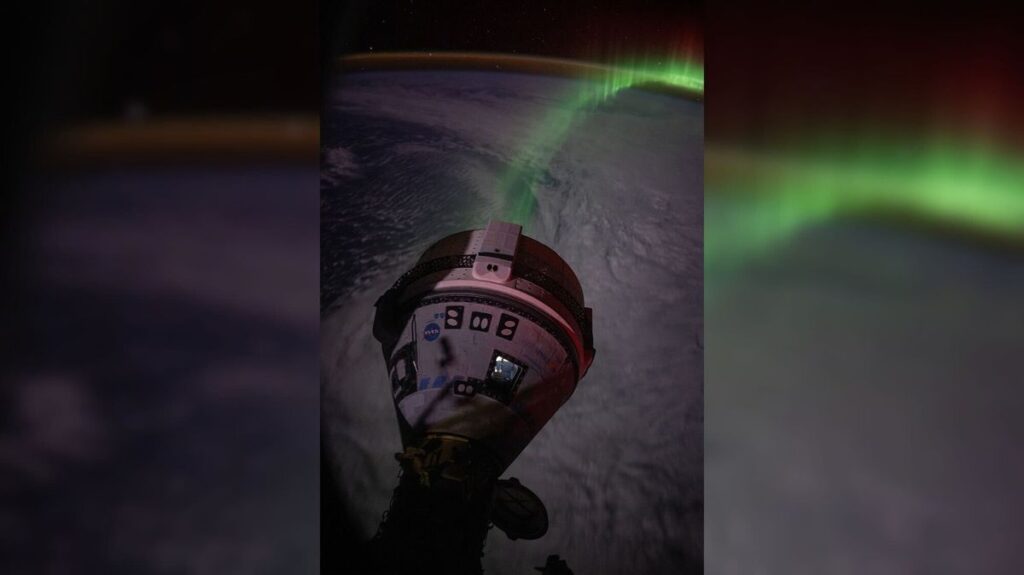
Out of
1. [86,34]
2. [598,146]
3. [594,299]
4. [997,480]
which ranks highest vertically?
[86,34]

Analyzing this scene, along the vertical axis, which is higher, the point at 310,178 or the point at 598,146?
the point at 598,146

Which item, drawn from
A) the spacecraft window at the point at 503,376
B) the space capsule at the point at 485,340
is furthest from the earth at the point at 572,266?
the spacecraft window at the point at 503,376

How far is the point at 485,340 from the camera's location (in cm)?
193

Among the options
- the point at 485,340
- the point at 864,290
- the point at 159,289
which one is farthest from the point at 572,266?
the point at 159,289

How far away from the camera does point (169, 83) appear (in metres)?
1.96

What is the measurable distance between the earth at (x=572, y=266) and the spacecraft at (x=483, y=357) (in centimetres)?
4

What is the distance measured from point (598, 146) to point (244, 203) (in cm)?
94

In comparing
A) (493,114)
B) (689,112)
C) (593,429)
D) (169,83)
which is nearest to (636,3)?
(689,112)

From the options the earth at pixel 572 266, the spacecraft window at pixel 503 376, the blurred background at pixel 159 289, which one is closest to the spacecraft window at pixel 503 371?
the spacecraft window at pixel 503 376

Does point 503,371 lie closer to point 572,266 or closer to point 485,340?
point 485,340

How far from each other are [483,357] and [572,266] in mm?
332

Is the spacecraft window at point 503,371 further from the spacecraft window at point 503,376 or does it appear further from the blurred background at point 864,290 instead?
the blurred background at point 864,290

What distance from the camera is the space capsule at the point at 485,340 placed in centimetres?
191

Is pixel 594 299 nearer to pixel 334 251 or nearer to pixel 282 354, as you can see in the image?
pixel 334 251
